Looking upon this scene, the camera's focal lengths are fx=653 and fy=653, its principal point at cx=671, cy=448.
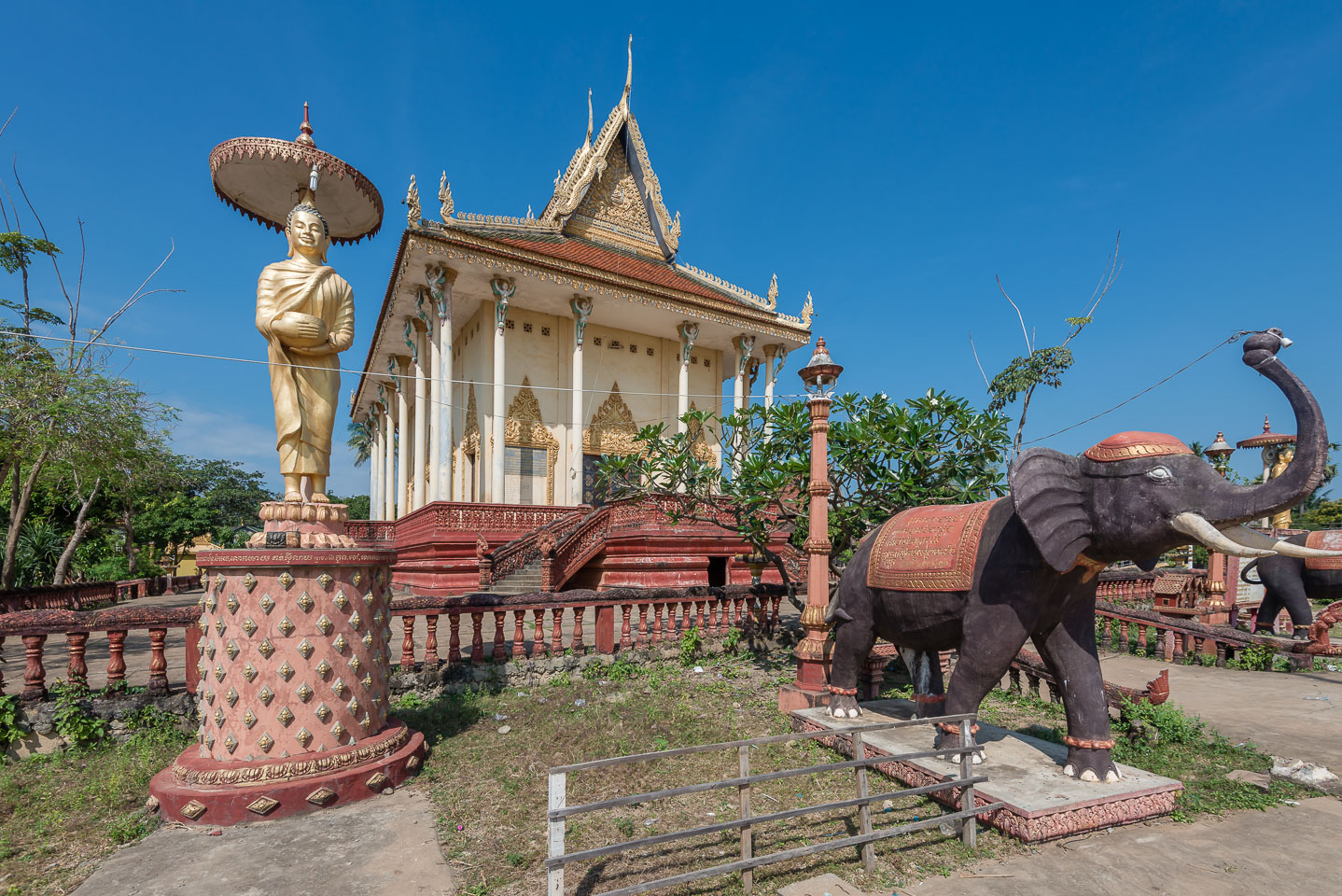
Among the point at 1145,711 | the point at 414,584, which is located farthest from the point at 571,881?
the point at 414,584

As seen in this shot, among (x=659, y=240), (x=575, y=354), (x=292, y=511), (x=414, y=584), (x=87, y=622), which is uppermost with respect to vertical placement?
(x=659, y=240)

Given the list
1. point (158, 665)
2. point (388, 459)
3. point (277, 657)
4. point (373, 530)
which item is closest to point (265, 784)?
point (277, 657)

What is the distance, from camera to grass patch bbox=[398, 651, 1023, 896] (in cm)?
328

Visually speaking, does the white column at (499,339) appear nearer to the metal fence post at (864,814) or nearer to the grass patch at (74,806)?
the grass patch at (74,806)

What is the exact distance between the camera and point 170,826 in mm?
3844

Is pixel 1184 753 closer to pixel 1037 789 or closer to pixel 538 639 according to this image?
pixel 1037 789

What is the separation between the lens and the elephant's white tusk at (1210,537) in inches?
125

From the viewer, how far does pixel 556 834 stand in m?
2.62

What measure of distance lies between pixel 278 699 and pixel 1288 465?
565cm

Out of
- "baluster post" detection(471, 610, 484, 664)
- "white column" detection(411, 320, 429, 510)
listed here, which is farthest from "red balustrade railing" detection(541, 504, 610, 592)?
"baluster post" detection(471, 610, 484, 664)

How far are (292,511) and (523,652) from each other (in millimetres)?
3220

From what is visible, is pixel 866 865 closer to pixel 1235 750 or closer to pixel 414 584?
pixel 1235 750

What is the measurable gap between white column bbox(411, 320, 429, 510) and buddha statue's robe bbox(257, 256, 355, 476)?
1302 cm

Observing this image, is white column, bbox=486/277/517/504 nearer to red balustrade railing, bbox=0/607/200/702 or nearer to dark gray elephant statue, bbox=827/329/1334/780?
red balustrade railing, bbox=0/607/200/702
